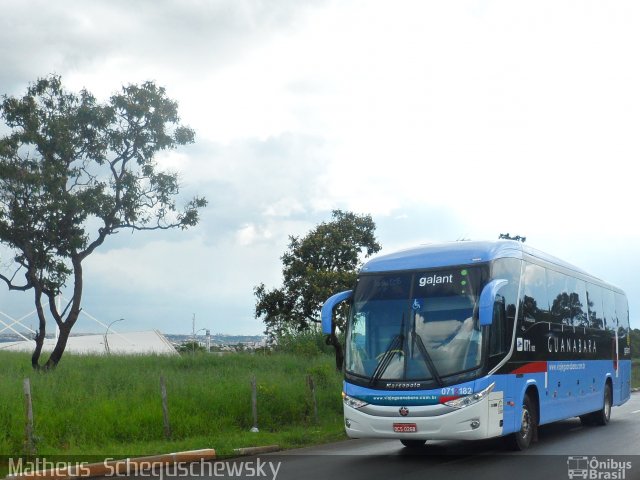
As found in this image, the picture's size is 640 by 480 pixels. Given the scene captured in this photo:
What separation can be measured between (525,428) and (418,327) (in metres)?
3.24

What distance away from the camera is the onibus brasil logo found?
1151 centimetres

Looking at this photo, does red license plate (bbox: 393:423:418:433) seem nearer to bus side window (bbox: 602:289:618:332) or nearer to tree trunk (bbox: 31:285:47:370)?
bus side window (bbox: 602:289:618:332)

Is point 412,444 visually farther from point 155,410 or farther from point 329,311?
point 155,410

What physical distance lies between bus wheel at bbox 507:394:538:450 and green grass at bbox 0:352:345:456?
16.0 ft

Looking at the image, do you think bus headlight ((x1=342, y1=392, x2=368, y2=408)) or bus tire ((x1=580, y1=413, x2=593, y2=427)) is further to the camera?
bus tire ((x1=580, y1=413, x2=593, y2=427))

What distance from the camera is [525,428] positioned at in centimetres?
1488

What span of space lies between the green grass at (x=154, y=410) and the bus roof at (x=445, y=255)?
185 inches

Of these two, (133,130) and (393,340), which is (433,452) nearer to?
(393,340)

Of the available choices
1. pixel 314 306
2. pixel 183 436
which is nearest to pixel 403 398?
pixel 183 436

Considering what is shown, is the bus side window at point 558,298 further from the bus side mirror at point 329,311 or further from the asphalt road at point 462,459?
the bus side mirror at point 329,311

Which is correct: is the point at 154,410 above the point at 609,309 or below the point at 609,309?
below

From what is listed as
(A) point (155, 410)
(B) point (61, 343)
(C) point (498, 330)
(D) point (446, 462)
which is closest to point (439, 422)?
(D) point (446, 462)

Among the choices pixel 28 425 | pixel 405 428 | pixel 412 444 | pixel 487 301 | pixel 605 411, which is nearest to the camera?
pixel 487 301

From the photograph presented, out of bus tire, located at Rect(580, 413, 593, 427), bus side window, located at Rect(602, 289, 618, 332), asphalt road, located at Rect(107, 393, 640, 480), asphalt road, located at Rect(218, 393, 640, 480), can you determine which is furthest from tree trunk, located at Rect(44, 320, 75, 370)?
bus side window, located at Rect(602, 289, 618, 332)
